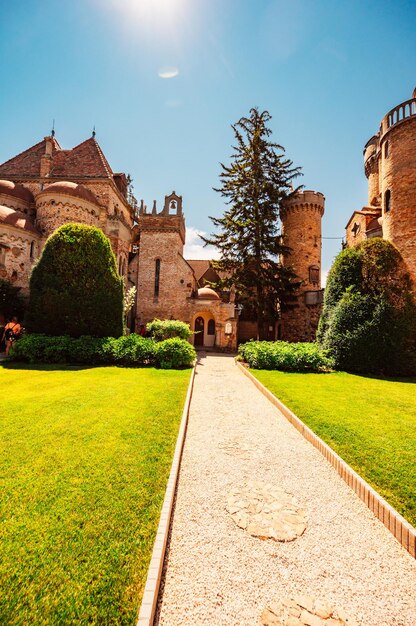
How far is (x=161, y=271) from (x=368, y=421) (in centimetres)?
2487

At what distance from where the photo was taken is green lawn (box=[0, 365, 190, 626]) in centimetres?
230

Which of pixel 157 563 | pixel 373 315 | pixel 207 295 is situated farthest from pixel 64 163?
pixel 157 563

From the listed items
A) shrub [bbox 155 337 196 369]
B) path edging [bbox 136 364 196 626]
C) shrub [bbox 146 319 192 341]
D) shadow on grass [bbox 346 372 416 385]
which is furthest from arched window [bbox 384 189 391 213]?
path edging [bbox 136 364 196 626]

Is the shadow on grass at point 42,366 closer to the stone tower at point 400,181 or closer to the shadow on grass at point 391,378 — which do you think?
the shadow on grass at point 391,378

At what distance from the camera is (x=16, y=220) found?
21.6 metres

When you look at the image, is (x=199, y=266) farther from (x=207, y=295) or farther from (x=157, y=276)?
(x=207, y=295)

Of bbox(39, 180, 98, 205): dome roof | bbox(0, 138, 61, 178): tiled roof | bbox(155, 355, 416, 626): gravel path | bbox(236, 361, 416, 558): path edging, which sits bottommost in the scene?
bbox(155, 355, 416, 626): gravel path

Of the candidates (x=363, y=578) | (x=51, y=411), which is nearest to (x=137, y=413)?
(x=51, y=411)

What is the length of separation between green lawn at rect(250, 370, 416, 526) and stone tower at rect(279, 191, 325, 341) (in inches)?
649

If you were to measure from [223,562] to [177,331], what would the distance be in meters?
15.1

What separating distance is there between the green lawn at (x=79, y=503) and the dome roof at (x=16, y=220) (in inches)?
741

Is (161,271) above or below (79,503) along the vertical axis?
above

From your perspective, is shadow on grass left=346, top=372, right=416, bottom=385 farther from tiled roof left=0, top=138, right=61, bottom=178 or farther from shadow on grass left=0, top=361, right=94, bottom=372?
tiled roof left=0, top=138, right=61, bottom=178

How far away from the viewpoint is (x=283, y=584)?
107 inches
